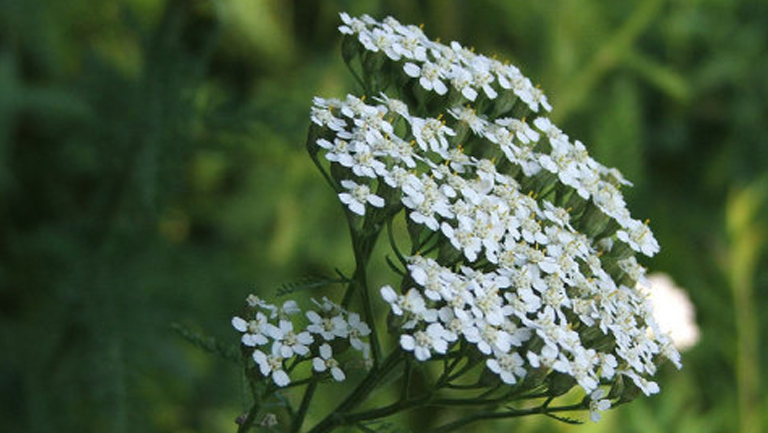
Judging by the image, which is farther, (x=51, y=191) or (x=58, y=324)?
(x=51, y=191)

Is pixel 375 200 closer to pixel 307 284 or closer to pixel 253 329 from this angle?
pixel 307 284

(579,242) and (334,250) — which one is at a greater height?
(334,250)

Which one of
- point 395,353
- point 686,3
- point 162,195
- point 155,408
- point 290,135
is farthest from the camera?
point 686,3

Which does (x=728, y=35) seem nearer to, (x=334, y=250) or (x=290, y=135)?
(x=334, y=250)

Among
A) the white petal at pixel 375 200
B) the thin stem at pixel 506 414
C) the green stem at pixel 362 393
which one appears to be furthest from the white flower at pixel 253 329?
the thin stem at pixel 506 414

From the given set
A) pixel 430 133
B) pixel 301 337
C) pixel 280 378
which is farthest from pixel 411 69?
pixel 280 378

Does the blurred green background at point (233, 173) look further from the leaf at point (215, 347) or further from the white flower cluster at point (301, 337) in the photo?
the white flower cluster at point (301, 337)

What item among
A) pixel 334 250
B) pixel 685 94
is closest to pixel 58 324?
pixel 334 250
